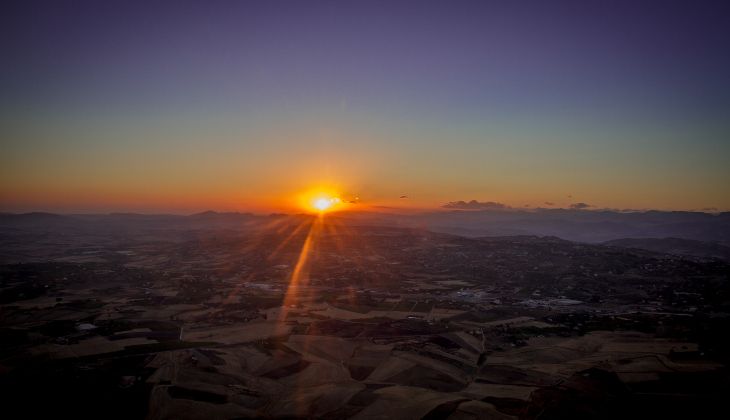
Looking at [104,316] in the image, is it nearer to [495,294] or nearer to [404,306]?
[404,306]

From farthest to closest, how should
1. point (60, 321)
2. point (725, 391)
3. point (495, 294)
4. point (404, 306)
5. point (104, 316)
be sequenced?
point (495, 294), point (404, 306), point (104, 316), point (60, 321), point (725, 391)

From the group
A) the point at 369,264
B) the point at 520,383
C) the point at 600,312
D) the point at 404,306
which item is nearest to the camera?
the point at 520,383

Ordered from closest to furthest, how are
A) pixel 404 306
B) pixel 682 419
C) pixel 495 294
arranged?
1. pixel 682 419
2. pixel 404 306
3. pixel 495 294

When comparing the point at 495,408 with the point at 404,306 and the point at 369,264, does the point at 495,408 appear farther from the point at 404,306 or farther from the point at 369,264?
the point at 369,264

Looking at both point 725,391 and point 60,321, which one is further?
point 60,321

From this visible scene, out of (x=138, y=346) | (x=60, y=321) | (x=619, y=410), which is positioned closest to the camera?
(x=619, y=410)

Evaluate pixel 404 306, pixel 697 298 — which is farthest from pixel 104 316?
pixel 697 298

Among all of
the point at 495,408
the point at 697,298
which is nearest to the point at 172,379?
the point at 495,408

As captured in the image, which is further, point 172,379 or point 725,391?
point 172,379
